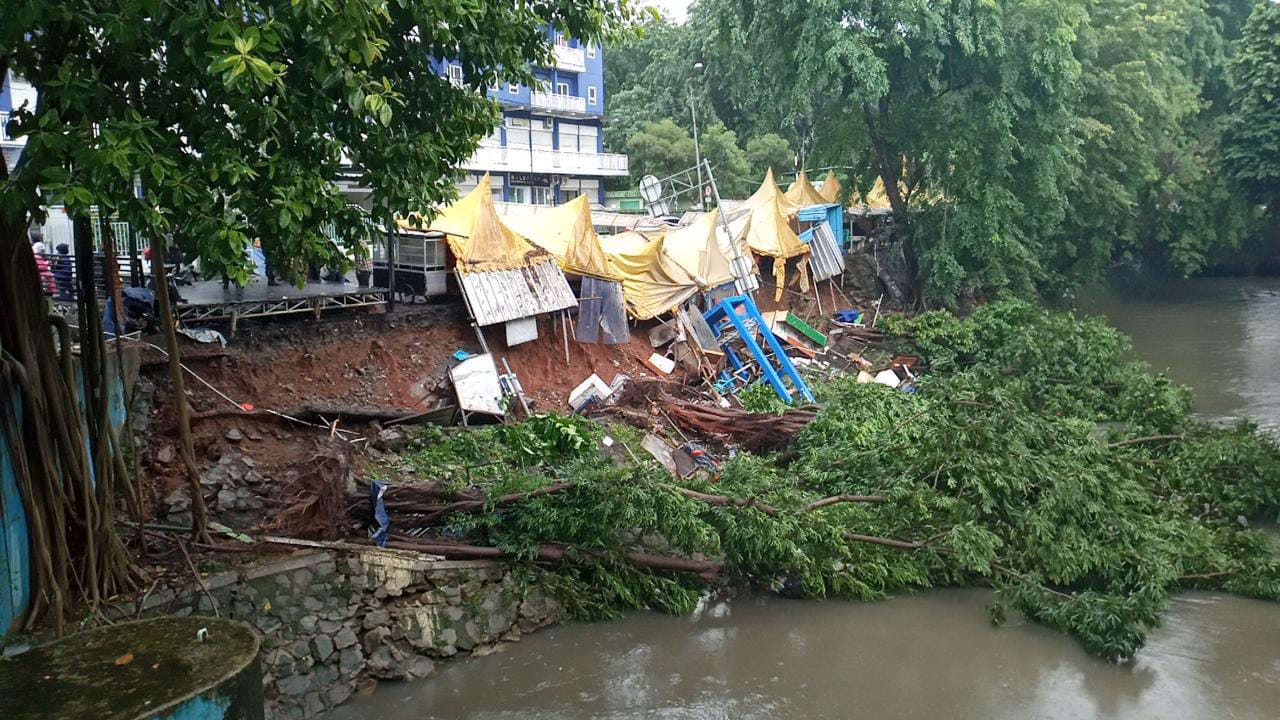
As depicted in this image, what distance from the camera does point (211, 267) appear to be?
6051 millimetres

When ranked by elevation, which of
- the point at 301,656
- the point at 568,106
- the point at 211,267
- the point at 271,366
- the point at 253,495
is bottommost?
the point at 301,656

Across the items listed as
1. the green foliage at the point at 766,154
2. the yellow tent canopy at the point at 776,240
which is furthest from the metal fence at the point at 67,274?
the green foliage at the point at 766,154

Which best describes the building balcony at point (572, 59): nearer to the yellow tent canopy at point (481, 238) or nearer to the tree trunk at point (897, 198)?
the tree trunk at point (897, 198)

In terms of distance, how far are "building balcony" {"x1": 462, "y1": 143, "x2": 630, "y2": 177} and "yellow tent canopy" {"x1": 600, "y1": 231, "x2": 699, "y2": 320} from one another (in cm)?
1766

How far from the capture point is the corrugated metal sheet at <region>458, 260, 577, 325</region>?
47.4ft

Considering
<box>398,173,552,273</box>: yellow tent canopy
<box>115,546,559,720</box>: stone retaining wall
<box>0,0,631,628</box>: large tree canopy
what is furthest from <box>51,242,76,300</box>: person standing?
<box>115,546,559,720</box>: stone retaining wall

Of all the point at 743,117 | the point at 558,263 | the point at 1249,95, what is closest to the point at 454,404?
the point at 558,263

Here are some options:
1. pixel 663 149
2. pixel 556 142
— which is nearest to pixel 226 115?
pixel 663 149

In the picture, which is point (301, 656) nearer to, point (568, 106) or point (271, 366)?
point (271, 366)

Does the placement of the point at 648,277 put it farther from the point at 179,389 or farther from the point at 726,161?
the point at 726,161

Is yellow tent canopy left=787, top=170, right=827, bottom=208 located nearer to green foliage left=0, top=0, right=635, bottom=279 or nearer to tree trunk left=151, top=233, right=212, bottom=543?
green foliage left=0, top=0, right=635, bottom=279

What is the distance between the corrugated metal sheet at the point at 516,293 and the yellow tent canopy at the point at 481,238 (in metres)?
0.15

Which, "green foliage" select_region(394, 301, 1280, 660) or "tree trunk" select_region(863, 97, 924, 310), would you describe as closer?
"green foliage" select_region(394, 301, 1280, 660)

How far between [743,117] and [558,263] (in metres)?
26.4
